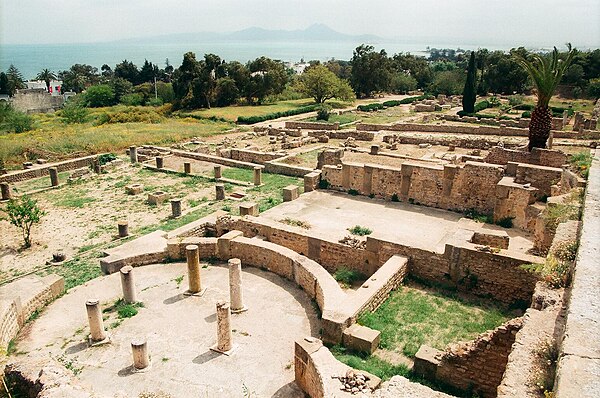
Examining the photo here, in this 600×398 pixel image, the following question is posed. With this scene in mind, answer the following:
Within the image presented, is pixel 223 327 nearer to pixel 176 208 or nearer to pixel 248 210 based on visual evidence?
pixel 248 210

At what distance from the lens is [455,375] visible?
7.93 metres

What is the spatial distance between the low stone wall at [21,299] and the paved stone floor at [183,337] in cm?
27

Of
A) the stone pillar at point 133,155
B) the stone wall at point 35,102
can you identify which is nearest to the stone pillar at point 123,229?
the stone pillar at point 133,155

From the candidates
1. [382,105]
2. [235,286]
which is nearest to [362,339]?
[235,286]

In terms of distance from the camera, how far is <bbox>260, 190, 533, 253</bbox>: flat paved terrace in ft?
47.4

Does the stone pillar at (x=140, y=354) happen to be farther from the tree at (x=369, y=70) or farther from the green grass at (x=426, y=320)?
the tree at (x=369, y=70)

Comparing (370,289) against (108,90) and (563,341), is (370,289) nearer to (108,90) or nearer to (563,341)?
(563,341)

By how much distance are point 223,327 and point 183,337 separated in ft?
4.26

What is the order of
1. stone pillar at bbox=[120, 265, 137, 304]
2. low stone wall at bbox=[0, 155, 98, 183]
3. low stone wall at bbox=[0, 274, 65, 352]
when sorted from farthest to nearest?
low stone wall at bbox=[0, 155, 98, 183]
stone pillar at bbox=[120, 265, 137, 304]
low stone wall at bbox=[0, 274, 65, 352]

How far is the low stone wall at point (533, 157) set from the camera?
19.8 m

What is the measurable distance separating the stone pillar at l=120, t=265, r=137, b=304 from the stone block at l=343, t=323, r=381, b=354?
219 inches

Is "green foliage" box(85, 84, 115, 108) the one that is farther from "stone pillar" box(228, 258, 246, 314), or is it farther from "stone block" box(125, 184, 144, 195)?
"stone pillar" box(228, 258, 246, 314)

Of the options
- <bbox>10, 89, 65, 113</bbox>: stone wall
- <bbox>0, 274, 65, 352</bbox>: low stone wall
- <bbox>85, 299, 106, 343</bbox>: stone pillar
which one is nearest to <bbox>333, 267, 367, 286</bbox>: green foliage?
<bbox>85, 299, 106, 343</bbox>: stone pillar

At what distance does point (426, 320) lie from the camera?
9.94 meters
